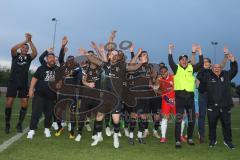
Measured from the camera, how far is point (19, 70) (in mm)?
11375

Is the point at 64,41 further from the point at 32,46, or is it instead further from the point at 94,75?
the point at 94,75

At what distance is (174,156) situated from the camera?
8375 mm

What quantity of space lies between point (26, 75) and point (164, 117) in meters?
3.97

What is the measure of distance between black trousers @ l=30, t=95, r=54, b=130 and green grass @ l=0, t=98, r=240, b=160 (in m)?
0.38

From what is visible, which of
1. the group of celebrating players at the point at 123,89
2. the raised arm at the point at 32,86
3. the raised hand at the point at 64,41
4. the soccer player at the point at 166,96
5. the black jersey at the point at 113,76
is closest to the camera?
the black jersey at the point at 113,76

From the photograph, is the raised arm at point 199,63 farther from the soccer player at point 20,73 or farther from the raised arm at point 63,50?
the soccer player at point 20,73

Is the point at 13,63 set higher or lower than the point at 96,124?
higher

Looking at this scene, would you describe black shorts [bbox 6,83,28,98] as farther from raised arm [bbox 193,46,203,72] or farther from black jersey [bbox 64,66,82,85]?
raised arm [bbox 193,46,203,72]

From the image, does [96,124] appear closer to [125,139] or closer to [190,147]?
[125,139]

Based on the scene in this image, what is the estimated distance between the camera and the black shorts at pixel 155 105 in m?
11.8

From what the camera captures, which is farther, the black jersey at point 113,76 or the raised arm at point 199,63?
the raised arm at point 199,63

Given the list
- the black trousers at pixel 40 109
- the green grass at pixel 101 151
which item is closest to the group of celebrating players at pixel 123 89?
the black trousers at pixel 40 109

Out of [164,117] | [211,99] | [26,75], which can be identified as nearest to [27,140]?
[26,75]

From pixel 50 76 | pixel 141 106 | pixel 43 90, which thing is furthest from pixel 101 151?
pixel 50 76
